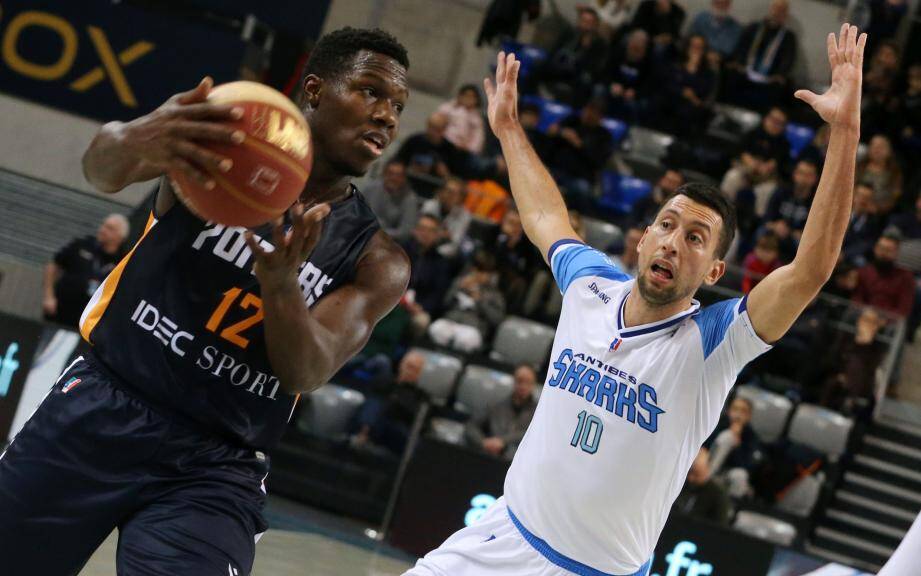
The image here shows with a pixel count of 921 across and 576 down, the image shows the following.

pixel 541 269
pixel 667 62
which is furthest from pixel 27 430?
pixel 667 62

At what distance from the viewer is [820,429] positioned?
12.2 metres

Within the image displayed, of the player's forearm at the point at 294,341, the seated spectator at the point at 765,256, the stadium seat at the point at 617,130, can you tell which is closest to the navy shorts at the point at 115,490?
the player's forearm at the point at 294,341

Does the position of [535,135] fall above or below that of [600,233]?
above

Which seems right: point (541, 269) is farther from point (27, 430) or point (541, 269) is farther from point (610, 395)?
point (27, 430)

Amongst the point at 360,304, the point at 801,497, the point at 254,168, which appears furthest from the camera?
the point at 801,497

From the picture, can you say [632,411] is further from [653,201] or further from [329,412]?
[653,201]

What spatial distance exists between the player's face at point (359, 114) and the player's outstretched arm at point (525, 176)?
1442mm

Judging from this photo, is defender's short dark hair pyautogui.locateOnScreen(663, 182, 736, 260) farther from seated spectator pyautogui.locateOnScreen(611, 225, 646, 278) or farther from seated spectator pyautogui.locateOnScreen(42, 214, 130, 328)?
seated spectator pyautogui.locateOnScreen(42, 214, 130, 328)

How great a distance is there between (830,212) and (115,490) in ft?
8.06

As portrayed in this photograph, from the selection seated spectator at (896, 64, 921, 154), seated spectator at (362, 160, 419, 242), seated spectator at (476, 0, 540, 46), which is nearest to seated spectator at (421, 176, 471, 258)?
seated spectator at (362, 160, 419, 242)

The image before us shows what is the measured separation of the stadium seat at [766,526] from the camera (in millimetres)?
10438

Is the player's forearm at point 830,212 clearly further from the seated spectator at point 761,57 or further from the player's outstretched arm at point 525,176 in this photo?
the seated spectator at point 761,57

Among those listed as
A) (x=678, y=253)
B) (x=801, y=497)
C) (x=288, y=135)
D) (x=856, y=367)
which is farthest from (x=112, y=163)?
(x=856, y=367)

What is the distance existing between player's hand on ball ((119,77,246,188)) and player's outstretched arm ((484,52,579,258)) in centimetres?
227
